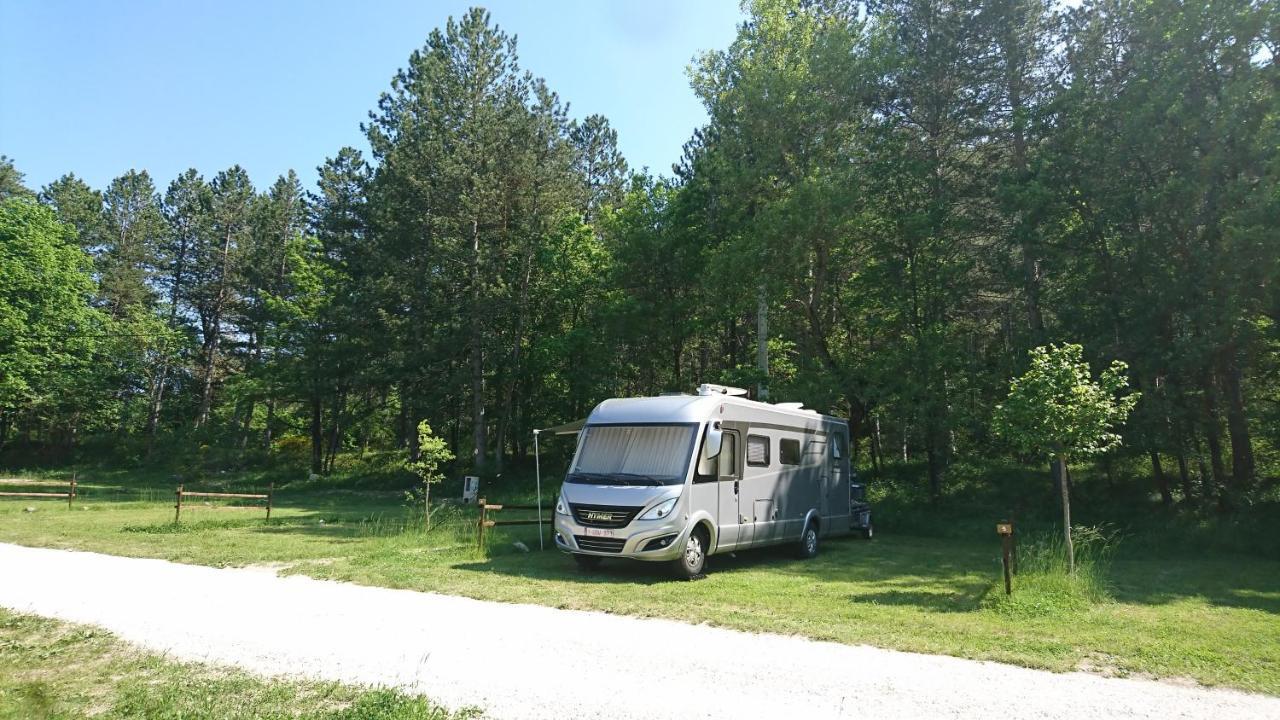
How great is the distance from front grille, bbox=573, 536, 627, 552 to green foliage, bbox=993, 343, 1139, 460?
5.72 m

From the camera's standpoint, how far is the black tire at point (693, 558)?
10109 millimetres

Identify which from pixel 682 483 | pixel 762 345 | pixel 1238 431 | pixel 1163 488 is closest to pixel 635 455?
pixel 682 483

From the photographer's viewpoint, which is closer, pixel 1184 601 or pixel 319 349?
pixel 1184 601

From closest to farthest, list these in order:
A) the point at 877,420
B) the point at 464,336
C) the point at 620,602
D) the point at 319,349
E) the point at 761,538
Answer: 1. the point at 620,602
2. the point at 761,538
3. the point at 877,420
4. the point at 464,336
5. the point at 319,349

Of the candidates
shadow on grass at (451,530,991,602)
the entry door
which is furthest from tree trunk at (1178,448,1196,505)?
the entry door

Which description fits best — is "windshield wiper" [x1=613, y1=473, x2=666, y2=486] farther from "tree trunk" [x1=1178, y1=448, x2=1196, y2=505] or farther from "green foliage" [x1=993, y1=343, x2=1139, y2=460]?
"tree trunk" [x1=1178, y1=448, x2=1196, y2=505]

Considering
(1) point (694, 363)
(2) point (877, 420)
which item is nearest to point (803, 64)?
(2) point (877, 420)

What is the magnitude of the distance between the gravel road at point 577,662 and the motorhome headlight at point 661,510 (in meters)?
2.35

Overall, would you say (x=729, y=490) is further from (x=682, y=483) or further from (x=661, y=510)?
(x=661, y=510)

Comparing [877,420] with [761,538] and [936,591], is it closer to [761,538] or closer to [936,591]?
[761,538]

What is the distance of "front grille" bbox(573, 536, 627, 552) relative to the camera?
10.1 metres

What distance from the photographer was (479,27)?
2933 cm

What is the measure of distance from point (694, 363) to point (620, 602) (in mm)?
22791

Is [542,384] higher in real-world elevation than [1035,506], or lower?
higher
